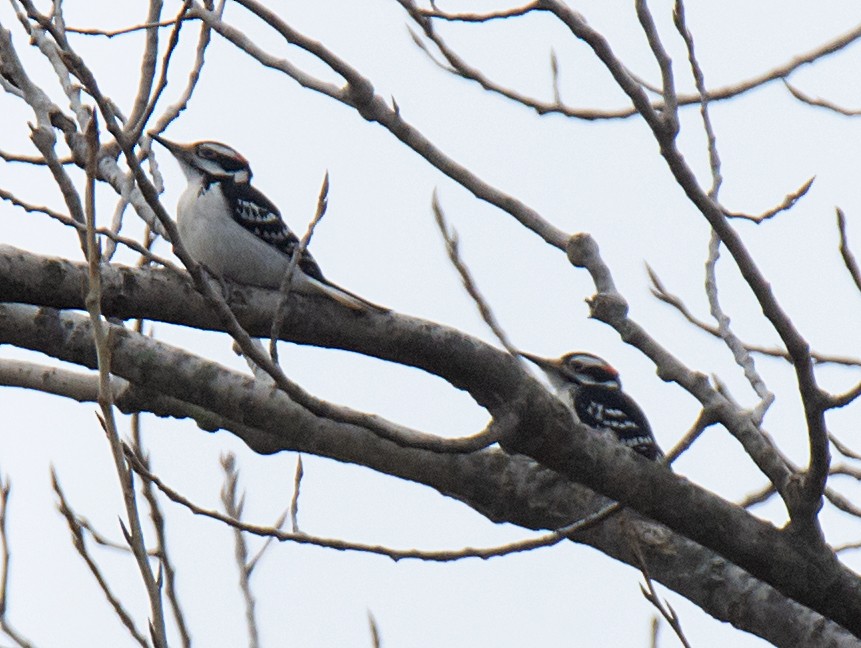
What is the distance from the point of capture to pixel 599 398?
8664mm

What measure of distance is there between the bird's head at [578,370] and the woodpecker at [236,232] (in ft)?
9.97

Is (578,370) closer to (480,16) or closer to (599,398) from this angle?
(599,398)

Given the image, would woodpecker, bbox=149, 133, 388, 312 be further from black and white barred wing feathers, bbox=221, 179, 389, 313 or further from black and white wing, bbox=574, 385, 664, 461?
black and white wing, bbox=574, 385, 664, 461

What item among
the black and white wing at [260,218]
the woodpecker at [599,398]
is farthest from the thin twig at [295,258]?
the woodpecker at [599,398]

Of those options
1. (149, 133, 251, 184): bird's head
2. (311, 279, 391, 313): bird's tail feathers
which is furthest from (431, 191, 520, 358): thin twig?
(149, 133, 251, 184): bird's head

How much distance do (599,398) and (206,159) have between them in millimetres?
3201

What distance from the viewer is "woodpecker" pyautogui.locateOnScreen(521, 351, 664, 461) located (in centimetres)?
841

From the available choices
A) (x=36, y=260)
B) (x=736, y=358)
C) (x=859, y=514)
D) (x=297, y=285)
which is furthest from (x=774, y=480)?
(x=36, y=260)

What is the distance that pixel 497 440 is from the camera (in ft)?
11.9

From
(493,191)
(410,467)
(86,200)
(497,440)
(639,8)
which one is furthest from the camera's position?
(410,467)

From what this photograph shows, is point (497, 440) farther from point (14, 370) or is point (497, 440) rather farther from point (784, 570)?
point (14, 370)

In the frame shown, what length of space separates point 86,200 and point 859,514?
3444 mm

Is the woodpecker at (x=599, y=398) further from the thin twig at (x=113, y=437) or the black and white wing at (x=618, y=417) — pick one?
the thin twig at (x=113, y=437)

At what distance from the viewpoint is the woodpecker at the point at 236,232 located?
6.02 m
